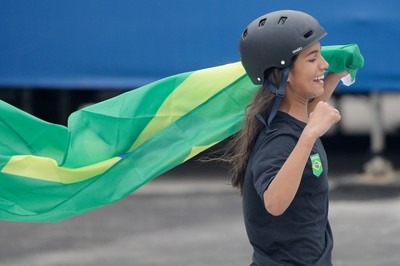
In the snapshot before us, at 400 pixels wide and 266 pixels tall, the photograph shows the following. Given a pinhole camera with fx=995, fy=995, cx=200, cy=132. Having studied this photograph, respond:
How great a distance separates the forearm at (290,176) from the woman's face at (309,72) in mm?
294

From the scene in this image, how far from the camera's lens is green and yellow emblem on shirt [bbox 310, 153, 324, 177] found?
11.3 feet

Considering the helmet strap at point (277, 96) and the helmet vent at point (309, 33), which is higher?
the helmet vent at point (309, 33)

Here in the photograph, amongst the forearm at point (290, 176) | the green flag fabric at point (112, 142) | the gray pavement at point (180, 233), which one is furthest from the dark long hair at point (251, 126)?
the gray pavement at point (180, 233)

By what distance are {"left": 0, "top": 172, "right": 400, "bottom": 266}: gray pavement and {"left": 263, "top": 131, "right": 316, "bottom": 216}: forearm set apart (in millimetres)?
4686

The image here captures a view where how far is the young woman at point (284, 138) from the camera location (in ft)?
11.2

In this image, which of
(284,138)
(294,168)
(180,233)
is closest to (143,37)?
(180,233)

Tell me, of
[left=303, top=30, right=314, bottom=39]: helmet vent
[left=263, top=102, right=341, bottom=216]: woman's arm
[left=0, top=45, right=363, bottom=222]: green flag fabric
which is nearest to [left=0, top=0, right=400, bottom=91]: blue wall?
[left=0, top=45, right=363, bottom=222]: green flag fabric

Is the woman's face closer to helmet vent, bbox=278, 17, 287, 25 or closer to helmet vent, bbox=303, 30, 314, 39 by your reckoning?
helmet vent, bbox=303, 30, 314, 39

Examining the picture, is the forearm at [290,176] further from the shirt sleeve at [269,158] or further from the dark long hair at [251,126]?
the dark long hair at [251,126]

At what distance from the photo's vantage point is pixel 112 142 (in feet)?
14.7

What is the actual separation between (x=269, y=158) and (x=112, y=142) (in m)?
1.23

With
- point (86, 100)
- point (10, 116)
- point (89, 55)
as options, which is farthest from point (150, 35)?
point (10, 116)

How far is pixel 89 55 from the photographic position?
10.7m

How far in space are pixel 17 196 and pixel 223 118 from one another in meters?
0.99
